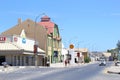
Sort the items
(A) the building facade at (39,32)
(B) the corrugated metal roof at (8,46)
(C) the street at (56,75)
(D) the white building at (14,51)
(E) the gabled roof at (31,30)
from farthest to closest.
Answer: (E) the gabled roof at (31,30)
(A) the building facade at (39,32)
(B) the corrugated metal roof at (8,46)
(D) the white building at (14,51)
(C) the street at (56,75)

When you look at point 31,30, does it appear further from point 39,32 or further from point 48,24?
point 48,24

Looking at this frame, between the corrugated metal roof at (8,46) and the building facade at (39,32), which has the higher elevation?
the building facade at (39,32)

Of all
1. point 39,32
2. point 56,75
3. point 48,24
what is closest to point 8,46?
point 39,32

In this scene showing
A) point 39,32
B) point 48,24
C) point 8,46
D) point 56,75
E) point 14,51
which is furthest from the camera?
point 48,24

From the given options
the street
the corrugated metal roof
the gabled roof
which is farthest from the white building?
the street

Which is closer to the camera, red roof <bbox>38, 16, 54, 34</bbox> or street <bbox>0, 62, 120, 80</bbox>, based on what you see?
street <bbox>0, 62, 120, 80</bbox>

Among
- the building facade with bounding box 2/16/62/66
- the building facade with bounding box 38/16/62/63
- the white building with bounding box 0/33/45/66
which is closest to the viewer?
the white building with bounding box 0/33/45/66

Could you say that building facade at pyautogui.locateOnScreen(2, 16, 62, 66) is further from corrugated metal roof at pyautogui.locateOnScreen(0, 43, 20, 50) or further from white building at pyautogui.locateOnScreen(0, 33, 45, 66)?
corrugated metal roof at pyautogui.locateOnScreen(0, 43, 20, 50)

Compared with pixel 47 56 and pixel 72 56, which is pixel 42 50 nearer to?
pixel 47 56

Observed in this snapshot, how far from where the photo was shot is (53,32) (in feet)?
341

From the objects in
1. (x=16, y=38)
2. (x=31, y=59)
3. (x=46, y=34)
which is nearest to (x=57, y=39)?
(x=46, y=34)

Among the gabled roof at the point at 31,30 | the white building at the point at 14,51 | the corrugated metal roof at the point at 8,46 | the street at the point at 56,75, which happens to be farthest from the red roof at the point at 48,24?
the street at the point at 56,75

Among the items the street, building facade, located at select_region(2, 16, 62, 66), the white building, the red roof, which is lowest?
the street

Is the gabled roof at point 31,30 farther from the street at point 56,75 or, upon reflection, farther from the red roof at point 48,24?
the street at point 56,75
